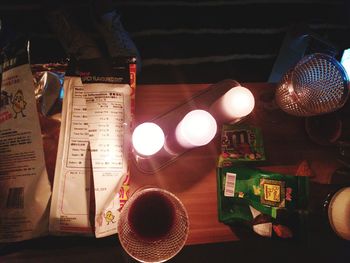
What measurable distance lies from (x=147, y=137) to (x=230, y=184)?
314 millimetres

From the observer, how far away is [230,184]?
2.91ft

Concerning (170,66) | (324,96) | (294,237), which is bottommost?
(294,237)

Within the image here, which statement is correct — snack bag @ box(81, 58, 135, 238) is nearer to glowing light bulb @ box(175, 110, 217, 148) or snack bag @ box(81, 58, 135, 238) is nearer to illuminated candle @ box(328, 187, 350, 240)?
glowing light bulb @ box(175, 110, 217, 148)

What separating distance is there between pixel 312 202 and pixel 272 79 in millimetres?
719

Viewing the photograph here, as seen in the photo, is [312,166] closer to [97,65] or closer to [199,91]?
[199,91]

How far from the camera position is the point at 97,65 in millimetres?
830

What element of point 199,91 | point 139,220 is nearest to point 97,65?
point 199,91

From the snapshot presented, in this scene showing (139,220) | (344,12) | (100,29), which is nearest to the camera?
(139,220)

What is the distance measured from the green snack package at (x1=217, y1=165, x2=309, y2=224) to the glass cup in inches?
7.9

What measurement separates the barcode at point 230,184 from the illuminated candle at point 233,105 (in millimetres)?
175

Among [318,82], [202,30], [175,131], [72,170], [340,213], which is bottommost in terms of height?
[340,213]

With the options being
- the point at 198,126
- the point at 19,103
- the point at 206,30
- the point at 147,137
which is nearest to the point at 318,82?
the point at 198,126

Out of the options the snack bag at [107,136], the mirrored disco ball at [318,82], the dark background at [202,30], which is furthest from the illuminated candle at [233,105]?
the dark background at [202,30]

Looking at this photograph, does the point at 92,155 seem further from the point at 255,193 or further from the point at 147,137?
the point at 255,193
